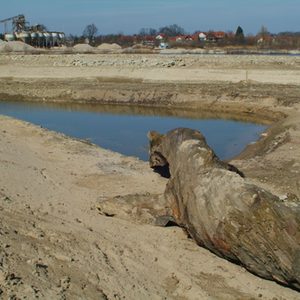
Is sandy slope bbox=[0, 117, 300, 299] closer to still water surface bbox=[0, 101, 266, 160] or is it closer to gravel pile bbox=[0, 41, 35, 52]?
still water surface bbox=[0, 101, 266, 160]

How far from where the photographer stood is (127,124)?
24062 mm

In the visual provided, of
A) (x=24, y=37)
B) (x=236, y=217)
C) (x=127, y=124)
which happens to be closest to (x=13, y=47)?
(x=24, y=37)

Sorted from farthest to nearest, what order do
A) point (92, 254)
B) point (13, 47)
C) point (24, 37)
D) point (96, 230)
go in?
point (24, 37), point (13, 47), point (96, 230), point (92, 254)

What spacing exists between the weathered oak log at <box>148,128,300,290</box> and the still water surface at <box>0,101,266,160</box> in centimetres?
802

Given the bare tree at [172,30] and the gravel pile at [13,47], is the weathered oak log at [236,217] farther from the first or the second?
the bare tree at [172,30]

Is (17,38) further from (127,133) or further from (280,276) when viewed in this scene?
(280,276)

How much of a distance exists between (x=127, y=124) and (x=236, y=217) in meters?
17.7

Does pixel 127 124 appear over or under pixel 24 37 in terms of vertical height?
under

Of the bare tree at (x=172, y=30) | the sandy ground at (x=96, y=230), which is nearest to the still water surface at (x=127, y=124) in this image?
the sandy ground at (x=96, y=230)

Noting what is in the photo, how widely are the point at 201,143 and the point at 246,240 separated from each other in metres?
3.04

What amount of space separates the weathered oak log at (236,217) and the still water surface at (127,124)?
8019 mm

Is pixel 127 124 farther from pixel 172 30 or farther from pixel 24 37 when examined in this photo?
pixel 172 30

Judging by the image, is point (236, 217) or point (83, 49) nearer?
point (236, 217)

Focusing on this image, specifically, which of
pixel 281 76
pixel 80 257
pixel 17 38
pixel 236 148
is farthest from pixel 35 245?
pixel 17 38
